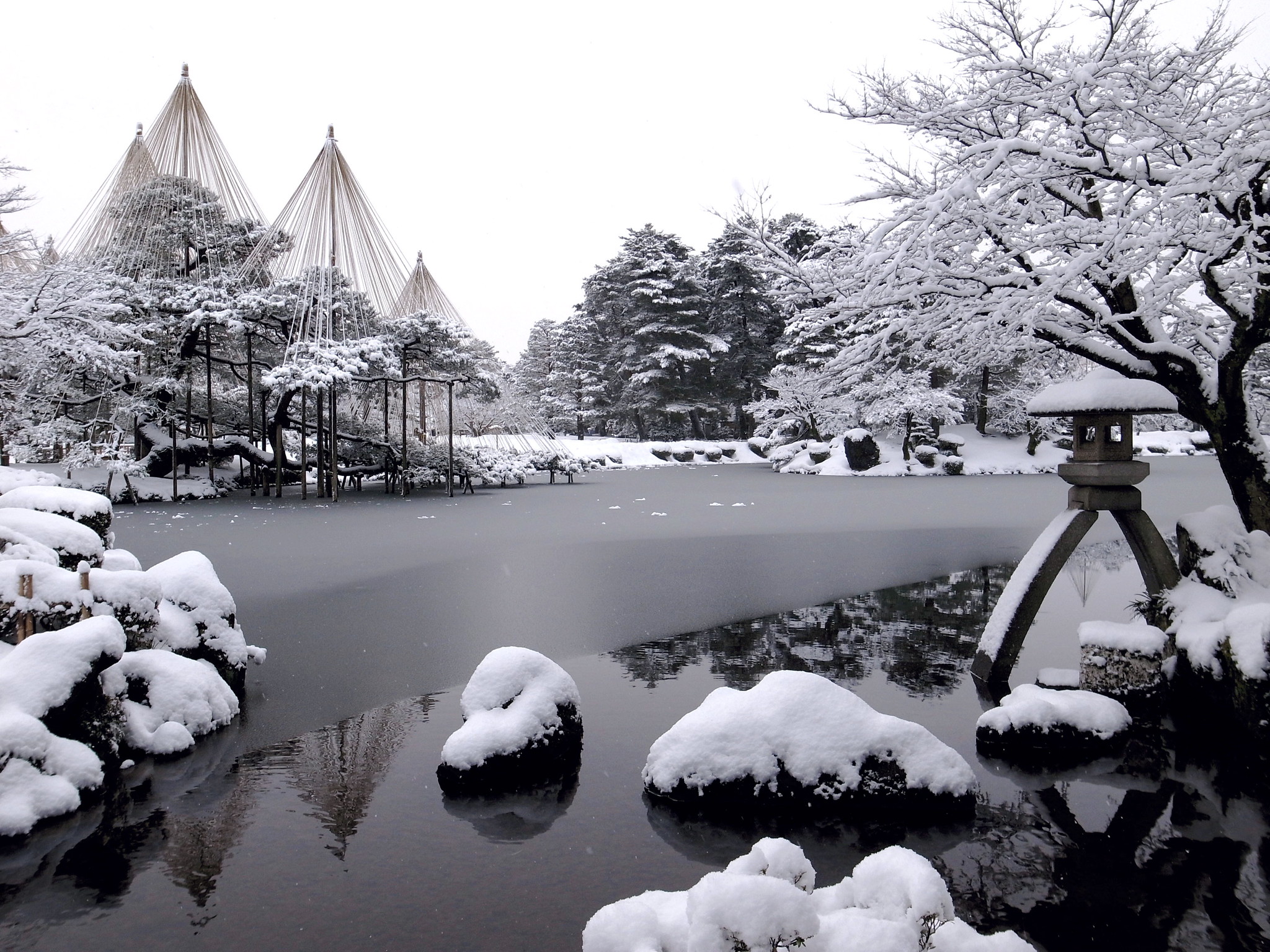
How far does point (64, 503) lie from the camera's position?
6.21 meters

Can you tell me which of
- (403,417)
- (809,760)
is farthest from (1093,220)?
(403,417)

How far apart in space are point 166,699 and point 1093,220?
6495mm

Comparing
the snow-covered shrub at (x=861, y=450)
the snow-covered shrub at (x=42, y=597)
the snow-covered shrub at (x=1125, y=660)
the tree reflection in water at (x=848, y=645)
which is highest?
the snow-covered shrub at (x=861, y=450)

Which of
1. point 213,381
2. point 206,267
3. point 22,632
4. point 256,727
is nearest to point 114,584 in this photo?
point 22,632

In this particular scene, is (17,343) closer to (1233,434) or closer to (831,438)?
(1233,434)

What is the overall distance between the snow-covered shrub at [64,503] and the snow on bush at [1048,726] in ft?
21.5

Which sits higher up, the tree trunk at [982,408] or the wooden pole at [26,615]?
the tree trunk at [982,408]

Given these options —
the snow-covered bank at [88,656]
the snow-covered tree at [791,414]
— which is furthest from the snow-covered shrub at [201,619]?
the snow-covered tree at [791,414]

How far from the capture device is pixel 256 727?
184 inches

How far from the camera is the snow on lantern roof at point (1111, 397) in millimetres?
5234

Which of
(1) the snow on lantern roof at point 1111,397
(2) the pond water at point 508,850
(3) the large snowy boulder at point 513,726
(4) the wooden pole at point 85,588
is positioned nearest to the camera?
(2) the pond water at point 508,850

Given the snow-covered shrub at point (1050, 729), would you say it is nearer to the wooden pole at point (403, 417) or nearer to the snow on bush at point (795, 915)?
the snow on bush at point (795, 915)

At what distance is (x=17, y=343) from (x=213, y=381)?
38.0ft

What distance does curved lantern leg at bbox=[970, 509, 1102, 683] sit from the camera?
211 inches
